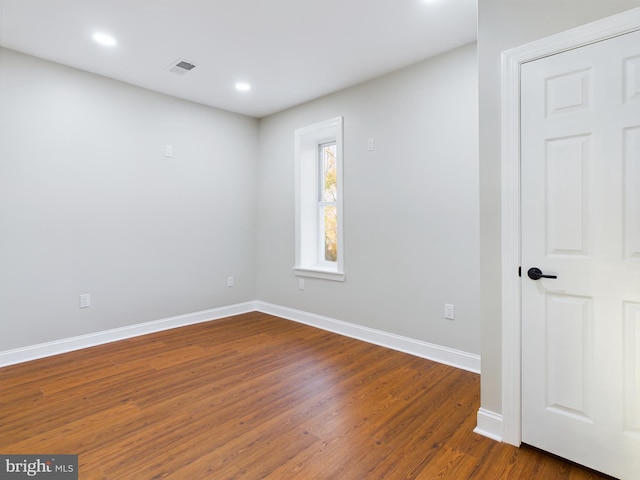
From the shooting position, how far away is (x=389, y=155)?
3.32 m

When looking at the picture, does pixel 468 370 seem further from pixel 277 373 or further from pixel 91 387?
pixel 91 387

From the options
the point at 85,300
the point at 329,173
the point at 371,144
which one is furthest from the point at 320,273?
the point at 85,300

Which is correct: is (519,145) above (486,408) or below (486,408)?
above

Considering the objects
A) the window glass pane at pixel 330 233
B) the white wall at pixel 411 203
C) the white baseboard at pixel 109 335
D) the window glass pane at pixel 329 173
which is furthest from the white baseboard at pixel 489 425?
the white baseboard at pixel 109 335

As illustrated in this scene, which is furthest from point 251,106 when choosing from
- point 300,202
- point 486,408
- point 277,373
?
point 486,408

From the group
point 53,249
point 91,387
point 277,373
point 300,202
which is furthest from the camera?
point 300,202

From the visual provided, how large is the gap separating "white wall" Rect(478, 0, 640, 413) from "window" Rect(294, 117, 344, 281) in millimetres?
2337

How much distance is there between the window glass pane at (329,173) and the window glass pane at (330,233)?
6.0 inches

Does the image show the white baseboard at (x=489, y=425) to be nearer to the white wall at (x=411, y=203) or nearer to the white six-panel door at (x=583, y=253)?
the white six-panel door at (x=583, y=253)

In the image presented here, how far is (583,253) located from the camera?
1625mm

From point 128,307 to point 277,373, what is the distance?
1.93 meters

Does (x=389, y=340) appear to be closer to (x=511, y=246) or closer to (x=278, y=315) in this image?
(x=278, y=315)

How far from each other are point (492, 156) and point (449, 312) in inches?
59.9

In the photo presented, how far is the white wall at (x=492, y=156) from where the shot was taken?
180cm
